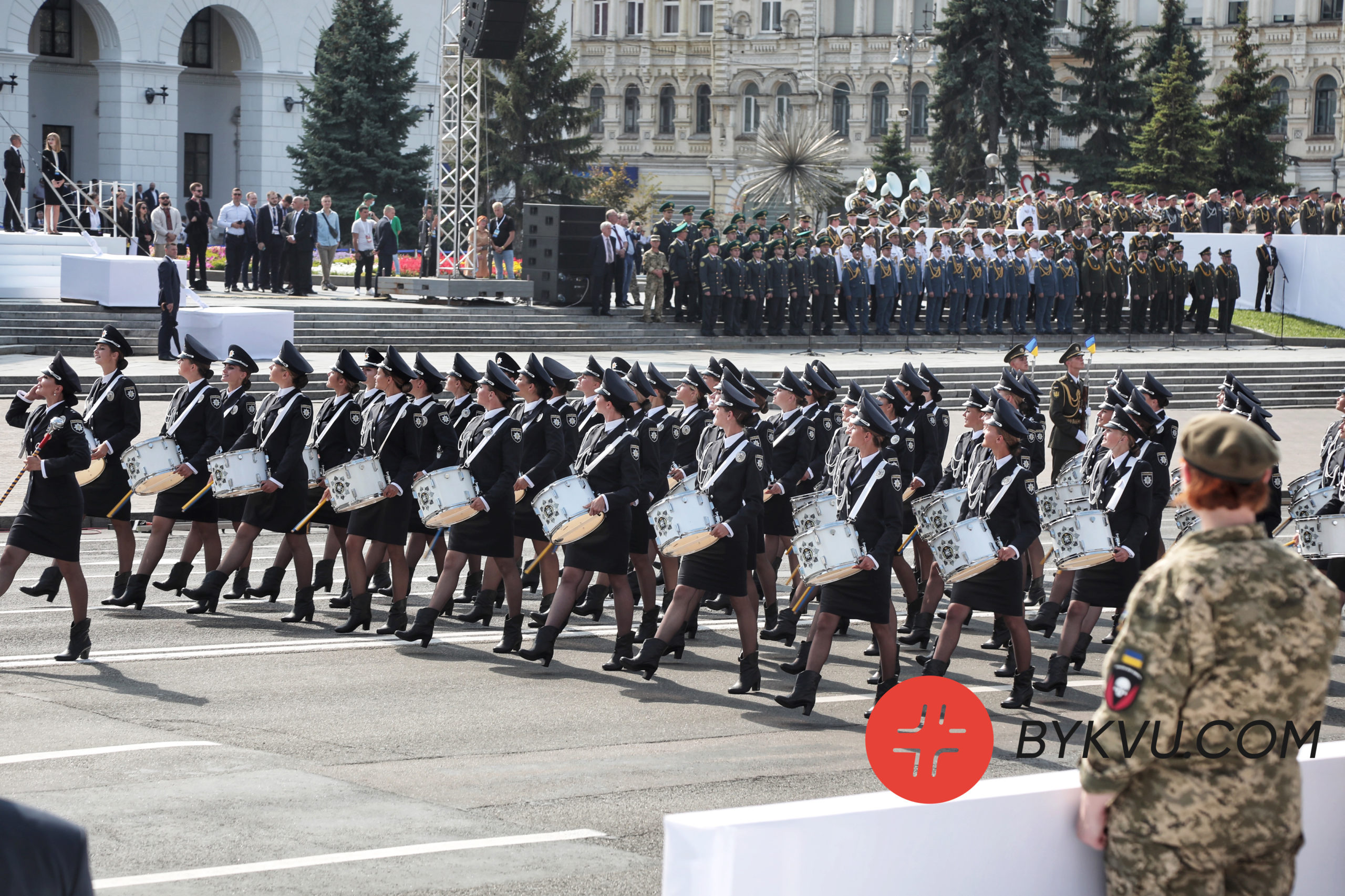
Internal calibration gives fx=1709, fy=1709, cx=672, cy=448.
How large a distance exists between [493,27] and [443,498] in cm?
2029

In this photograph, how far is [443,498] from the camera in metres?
12.3

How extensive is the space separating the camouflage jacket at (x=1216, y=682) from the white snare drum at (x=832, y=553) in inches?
248

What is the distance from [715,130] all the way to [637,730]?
75.3 m

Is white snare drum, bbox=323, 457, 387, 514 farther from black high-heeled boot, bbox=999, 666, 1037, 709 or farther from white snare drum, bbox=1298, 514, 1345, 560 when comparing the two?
white snare drum, bbox=1298, 514, 1345, 560

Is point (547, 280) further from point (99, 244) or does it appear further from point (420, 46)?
point (420, 46)

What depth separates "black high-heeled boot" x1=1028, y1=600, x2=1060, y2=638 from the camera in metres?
13.6

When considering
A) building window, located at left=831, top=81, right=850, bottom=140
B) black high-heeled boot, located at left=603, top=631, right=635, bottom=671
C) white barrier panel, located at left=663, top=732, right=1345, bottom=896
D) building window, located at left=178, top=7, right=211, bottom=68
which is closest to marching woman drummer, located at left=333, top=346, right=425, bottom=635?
black high-heeled boot, located at left=603, top=631, right=635, bottom=671

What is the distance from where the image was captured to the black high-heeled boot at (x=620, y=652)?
11844 millimetres

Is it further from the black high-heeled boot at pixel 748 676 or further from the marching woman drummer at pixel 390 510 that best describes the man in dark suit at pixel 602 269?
the black high-heeled boot at pixel 748 676

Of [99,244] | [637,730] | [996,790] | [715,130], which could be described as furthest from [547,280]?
[715,130]

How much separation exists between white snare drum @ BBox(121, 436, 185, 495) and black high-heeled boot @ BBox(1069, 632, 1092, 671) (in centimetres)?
690

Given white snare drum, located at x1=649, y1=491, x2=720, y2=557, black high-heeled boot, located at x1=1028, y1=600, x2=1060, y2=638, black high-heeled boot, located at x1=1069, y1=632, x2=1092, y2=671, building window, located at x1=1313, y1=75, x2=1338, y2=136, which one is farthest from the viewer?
building window, located at x1=1313, y1=75, x2=1338, y2=136

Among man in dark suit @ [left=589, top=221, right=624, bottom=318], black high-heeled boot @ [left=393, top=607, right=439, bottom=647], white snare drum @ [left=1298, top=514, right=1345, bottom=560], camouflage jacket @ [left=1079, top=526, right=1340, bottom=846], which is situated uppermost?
man in dark suit @ [left=589, top=221, right=624, bottom=318]

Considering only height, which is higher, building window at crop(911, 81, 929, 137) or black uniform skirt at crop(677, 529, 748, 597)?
building window at crop(911, 81, 929, 137)
